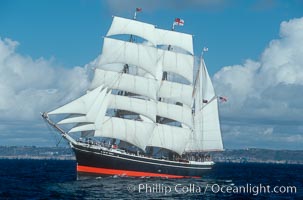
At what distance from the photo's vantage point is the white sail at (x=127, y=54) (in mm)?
86375

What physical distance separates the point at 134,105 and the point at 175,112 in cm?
904

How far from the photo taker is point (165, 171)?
8769 centimetres

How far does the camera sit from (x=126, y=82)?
86.4m

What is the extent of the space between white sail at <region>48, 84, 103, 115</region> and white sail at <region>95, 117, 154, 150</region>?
543 cm

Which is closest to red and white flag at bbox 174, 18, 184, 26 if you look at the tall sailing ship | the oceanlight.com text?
the tall sailing ship

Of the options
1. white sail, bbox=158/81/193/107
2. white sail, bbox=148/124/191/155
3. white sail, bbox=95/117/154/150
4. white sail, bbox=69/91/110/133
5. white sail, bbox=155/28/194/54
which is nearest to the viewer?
white sail, bbox=69/91/110/133

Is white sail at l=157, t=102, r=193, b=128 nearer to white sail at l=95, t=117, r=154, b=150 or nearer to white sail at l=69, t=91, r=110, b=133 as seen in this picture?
white sail at l=95, t=117, r=154, b=150

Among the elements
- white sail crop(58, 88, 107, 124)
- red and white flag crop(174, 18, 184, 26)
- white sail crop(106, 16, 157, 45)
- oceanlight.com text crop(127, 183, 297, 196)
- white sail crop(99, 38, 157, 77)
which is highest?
red and white flag crop(174, 18, 184, 26)

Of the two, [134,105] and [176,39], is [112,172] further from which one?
[176,39]

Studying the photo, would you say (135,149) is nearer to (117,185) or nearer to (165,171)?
(165,171)

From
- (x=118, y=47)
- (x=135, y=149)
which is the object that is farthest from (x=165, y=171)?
(x=118, y=47)

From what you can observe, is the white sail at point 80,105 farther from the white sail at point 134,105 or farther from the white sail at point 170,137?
the white sail at point 170,137

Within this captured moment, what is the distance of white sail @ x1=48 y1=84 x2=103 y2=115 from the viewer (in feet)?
247

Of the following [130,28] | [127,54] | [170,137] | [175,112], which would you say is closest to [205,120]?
[175,112]
